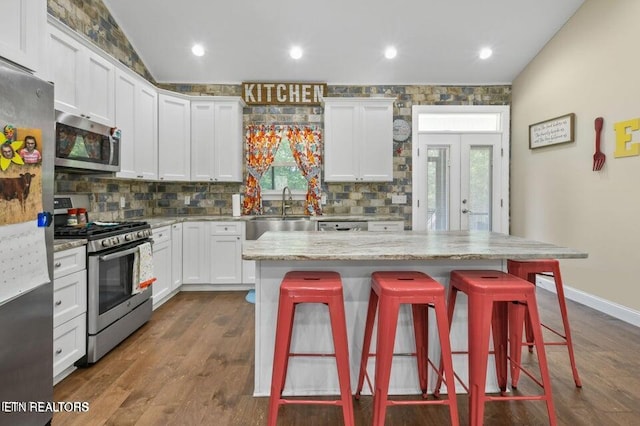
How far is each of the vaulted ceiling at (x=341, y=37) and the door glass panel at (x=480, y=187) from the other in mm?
992

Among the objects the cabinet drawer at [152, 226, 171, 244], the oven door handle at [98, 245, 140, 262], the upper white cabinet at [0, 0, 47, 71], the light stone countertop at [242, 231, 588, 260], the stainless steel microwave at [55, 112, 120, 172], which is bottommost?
the oven door handle at [98, 245, 140, 262]

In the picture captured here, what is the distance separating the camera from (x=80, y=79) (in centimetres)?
285

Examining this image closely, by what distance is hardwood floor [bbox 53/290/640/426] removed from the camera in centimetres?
188

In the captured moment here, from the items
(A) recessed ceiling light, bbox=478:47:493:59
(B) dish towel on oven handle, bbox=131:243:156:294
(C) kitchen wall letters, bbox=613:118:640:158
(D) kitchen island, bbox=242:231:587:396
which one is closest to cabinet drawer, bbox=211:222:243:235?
(B) dish towel on oven handle, bbox=131:243:156:294

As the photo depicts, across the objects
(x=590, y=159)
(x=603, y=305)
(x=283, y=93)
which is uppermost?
(x=283, y=93)

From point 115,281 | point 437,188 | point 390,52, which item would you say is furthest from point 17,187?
point 437,188

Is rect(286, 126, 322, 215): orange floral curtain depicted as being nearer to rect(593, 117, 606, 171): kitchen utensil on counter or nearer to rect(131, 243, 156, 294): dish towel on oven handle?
rect(131, 243, 156, 294): dish towel on oven handle

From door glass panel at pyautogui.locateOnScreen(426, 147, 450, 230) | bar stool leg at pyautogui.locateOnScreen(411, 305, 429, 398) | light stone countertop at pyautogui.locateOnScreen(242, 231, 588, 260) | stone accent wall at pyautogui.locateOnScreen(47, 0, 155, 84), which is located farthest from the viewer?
door glass panel at pyautogui.locateOnScreen(426, 147, 450, 230)

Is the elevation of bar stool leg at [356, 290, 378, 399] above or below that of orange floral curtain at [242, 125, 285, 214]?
below

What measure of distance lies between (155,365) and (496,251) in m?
2.31

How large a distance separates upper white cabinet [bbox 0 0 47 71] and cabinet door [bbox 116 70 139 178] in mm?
1724

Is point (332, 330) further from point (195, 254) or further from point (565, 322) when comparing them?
point (195, 254)

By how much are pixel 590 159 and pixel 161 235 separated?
4525 millimetres

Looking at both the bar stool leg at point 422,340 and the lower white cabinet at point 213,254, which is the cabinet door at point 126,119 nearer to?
the lower white cabinet at point 213,254
